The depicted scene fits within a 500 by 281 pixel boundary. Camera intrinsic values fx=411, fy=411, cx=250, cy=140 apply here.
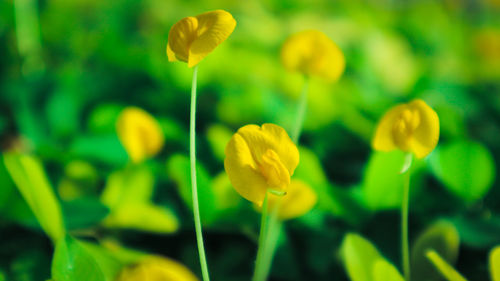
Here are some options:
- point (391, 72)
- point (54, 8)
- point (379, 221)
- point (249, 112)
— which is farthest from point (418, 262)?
point (54, 8)

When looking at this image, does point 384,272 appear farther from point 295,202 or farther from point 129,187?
point 129,187

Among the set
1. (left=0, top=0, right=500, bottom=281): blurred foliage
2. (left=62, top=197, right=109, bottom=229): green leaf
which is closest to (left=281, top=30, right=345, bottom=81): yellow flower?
(left=0, top=0, right=500, bottom=281): blurred foliage

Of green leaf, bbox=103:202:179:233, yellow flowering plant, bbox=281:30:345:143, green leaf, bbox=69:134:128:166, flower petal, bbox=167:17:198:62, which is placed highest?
flower petal, bbox=167:17:198:62

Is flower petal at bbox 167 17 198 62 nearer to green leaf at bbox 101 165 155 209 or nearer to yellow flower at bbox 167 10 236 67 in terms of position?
yellow flower at bbox 167 10 236 67

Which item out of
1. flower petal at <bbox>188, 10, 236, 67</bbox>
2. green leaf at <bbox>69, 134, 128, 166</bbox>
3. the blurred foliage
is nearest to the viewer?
flower petal at <bbox>188, 10, 236, 67</bbox>

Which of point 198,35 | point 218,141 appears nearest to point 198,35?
point 198,35

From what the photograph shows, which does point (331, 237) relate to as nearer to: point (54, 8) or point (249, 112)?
point (249, 112)

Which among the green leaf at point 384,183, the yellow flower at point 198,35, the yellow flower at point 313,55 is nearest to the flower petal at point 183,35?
the yellow flower at point 198,35
